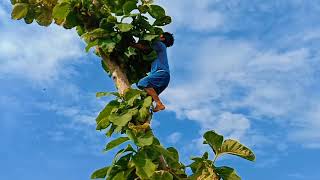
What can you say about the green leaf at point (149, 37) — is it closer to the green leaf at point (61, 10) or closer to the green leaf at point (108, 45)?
the green leaf at point (108, 45)

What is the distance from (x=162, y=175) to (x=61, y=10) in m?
2.20

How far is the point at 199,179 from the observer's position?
5.27m

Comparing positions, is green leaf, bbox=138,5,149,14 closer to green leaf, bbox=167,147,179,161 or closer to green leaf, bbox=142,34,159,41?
green leaf, bbox=142,34,159,41

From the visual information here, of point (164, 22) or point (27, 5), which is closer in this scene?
point (164, 22)

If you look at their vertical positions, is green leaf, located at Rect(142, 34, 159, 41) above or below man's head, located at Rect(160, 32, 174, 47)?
below

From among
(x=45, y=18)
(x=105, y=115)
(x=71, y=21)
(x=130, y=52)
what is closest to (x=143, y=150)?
(x=105, y=115)

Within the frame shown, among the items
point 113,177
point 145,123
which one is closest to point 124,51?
point 145,123

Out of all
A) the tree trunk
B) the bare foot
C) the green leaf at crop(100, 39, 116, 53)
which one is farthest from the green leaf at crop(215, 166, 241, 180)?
the green leaf at crop(100, 39, 116, 53)

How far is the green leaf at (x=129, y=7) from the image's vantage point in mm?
5996

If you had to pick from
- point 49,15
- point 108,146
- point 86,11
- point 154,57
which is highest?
point 49,15

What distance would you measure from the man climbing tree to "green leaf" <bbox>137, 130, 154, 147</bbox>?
55 cm

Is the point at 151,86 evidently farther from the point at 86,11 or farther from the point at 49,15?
the point at 49,15

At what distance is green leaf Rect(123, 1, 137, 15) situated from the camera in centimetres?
600

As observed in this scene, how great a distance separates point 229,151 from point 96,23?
2062 mm
